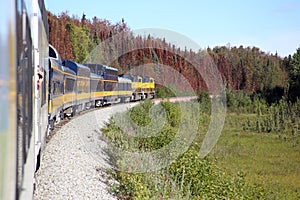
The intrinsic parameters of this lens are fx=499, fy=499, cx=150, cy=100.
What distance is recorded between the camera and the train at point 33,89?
6.47 feet

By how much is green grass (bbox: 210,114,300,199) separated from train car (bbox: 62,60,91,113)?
5959mm

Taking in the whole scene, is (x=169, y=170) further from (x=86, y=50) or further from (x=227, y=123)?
(x=86, y=50)

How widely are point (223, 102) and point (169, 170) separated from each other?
18.5m

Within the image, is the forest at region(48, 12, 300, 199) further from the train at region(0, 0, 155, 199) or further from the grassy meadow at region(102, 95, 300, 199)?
the train at region(0, 0, 155, 199)

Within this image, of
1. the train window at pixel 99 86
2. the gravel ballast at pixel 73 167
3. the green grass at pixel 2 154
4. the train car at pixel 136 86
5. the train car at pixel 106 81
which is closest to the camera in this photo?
the green grass at pixel 2 154

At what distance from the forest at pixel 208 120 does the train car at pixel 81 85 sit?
2622mm

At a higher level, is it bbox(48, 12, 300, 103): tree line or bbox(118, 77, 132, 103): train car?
bbox(48, 12, 300, 103): tree line

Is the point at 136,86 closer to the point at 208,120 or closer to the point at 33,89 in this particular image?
the point at 208,120

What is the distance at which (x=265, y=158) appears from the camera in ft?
50.4

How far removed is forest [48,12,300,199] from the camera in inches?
361

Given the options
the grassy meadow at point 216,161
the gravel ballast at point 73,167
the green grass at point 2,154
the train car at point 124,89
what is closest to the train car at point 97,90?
the train car at point 124,89

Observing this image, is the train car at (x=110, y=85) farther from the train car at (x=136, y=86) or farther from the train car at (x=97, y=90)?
the train car at (x=136, y=86)

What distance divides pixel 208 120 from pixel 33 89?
17.4 m

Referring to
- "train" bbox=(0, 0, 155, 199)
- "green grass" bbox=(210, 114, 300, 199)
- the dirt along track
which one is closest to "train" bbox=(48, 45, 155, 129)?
"train" bbox=(0, 0, 155, 199)
